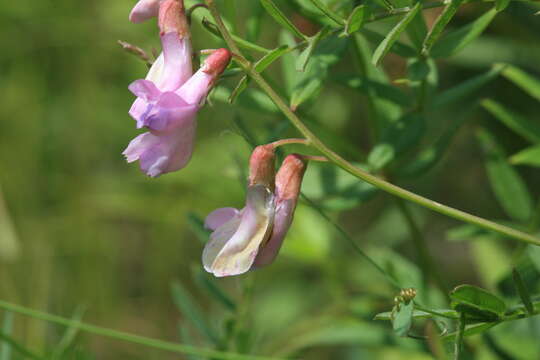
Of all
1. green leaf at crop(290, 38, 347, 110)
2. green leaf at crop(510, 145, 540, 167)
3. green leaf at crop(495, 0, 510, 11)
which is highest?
green leaf at crop(495, 0, 510, 11)

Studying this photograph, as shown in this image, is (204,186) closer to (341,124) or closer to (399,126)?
(341,124)

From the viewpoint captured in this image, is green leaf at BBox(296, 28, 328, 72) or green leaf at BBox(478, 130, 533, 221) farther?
green leaf at BBox(478, 130, 533, 221)

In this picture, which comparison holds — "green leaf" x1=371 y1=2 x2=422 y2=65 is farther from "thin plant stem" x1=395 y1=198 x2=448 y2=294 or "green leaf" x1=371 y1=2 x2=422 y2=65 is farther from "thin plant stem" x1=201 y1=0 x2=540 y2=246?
"thin plant stem" x1=395 y1=198 x2=448 y2=294

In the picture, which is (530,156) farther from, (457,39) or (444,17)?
(444,17)

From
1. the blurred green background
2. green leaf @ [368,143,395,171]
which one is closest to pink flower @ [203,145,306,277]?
green leaf @ [368,143,395,171]

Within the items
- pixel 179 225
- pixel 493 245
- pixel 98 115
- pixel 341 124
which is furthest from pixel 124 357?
pixel 493 245

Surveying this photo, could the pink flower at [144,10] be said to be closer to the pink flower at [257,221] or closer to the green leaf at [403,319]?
the pink flower at [257,221]

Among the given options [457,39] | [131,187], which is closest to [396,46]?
[457,39]
